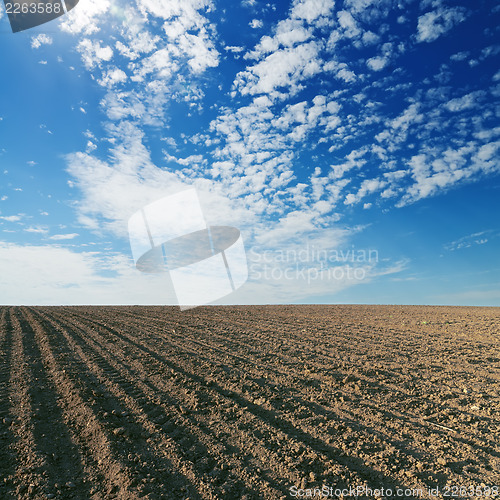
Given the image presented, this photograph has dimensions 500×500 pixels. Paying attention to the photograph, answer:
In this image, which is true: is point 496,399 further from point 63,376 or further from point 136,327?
point 136,327

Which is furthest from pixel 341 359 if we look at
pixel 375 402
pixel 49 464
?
pixel 49 464

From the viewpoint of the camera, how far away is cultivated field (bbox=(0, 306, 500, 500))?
3.07 metres

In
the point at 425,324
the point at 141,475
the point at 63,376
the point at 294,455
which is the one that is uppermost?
the point at 63,376

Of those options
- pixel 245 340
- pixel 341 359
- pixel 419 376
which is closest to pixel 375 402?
pixel 419 376

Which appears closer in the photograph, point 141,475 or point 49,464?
point 141,475

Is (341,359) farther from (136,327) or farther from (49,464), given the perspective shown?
(136,327)

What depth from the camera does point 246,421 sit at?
423 cm

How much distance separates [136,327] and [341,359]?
847 cm

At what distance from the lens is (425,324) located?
42.9ft

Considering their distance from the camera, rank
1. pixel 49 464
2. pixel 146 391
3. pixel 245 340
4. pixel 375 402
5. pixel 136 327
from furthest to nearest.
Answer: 1. pixel 136 327
2. pixel 245 340
3. pixel 146 391
4. pixel 375 402
5. pixel 49 464

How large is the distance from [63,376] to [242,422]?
4.07 meters

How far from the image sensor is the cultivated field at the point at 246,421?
10.1 ft

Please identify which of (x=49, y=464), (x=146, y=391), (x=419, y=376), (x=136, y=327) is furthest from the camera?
(x=136, y=327)

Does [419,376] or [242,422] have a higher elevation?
[242,422]
